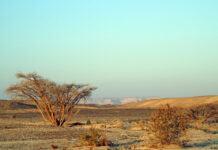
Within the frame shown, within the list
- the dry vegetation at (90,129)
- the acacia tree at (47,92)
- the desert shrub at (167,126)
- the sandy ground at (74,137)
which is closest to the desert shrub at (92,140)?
the dry vegetation at (90,129)

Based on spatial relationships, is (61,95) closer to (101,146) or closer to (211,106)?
(101,146)

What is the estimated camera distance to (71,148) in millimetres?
14312

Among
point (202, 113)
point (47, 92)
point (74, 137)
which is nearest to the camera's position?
point (74, 137)

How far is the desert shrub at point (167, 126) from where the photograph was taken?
558 inches

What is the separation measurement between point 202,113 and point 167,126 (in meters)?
17.1

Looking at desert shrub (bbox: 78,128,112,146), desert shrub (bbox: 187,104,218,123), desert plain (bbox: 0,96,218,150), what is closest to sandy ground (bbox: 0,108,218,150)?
desert plain (bbox: 0,96,218,150)

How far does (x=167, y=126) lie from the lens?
46.6 feet

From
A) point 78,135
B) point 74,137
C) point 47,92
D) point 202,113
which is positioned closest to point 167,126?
point 74,137

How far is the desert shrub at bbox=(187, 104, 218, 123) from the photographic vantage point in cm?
2977

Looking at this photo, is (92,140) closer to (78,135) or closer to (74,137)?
(74,137)

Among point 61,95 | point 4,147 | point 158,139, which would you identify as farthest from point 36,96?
point 158,139

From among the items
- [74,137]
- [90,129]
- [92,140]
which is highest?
[90,129]

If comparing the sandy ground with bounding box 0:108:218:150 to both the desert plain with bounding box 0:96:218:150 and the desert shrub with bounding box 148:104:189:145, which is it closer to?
the desert plain with bounding box 0:96:218:150

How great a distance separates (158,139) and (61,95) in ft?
44.3
